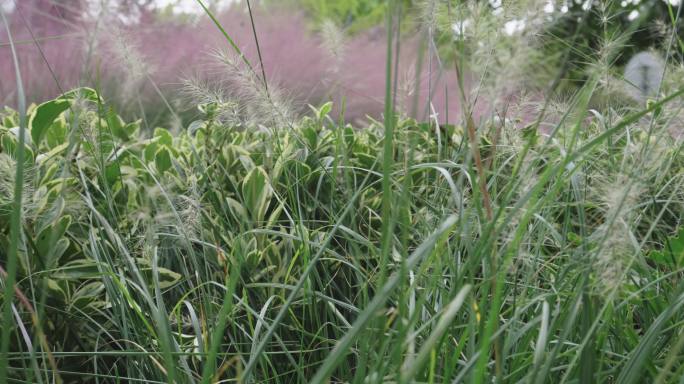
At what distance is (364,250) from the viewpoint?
1566mm

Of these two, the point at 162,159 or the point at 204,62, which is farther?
the point at 204,62

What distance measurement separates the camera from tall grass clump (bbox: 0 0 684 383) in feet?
2.76

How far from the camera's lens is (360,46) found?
5105mm

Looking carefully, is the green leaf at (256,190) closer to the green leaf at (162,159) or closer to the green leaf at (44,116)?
the green leaf at (162,159)

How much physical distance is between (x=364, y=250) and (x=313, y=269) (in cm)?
37

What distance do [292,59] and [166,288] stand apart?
2795 mm

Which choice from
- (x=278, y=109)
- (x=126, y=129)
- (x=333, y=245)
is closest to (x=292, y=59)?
(x=126, y=129)

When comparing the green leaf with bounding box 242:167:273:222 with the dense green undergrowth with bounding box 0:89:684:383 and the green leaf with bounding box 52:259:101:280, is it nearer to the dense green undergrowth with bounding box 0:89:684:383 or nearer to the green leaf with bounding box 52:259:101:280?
the dense green undergrowth with bounding box 0:89:684:383

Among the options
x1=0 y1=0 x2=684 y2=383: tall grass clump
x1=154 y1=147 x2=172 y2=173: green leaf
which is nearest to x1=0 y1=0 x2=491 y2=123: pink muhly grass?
x1=154 y1=147 x2=172 y2=173: green leaf

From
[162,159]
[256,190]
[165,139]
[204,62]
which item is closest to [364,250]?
[256,190]

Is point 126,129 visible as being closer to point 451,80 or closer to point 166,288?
point 166,288

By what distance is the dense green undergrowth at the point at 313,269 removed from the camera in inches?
36.0

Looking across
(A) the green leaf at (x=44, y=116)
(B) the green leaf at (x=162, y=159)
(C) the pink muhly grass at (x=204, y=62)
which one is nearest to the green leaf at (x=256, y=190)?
(B) the green leaf at (x=162, y=159)

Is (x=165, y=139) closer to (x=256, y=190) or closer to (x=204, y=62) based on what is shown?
(x=256, y=190)
